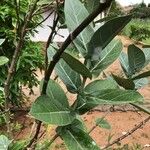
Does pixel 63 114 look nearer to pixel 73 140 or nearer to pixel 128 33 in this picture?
pixel 73 140

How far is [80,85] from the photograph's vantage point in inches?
33.2

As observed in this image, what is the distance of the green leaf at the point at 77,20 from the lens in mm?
784

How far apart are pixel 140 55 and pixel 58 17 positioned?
29 cm

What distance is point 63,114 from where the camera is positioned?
2.58 feet

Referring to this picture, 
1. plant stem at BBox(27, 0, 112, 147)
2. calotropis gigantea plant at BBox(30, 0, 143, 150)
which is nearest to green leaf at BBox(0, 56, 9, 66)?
calotropis gigantea plant at BBox(30, 0, 143, 150)

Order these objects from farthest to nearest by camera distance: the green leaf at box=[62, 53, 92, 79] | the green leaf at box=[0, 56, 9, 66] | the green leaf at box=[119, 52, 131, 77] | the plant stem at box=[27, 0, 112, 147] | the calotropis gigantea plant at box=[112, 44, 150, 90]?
the green leaf at box=[0, 56, 9, 66]
the green leaf at box=[119, 52, 131, 77]
the calotropis gigantea plant at box=[112, 44, 150, 90]
the green leaf at box=[62, 53, 92, 79]
the plant stem at box=[27, 0, 112, 147]

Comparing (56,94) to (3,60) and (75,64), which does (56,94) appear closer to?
(75,64)

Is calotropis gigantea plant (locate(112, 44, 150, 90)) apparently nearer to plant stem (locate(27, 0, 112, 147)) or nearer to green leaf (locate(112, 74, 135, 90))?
green leaf (locate(112, 74, 135, 90))

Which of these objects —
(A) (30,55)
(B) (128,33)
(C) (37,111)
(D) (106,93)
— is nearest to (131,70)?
(D) (106,93)

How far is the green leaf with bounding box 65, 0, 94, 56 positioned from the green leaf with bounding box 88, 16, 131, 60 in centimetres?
3

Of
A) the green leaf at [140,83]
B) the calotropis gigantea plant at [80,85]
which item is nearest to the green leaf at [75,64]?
the calotropis gigantea plant at [80,85]

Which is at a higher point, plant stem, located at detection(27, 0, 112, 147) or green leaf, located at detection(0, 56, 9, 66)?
plant stem, located at detection(27, 0, 112, 147)

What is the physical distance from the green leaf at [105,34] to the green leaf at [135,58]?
11 cm

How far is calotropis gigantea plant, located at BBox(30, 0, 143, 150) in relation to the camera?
72cm
